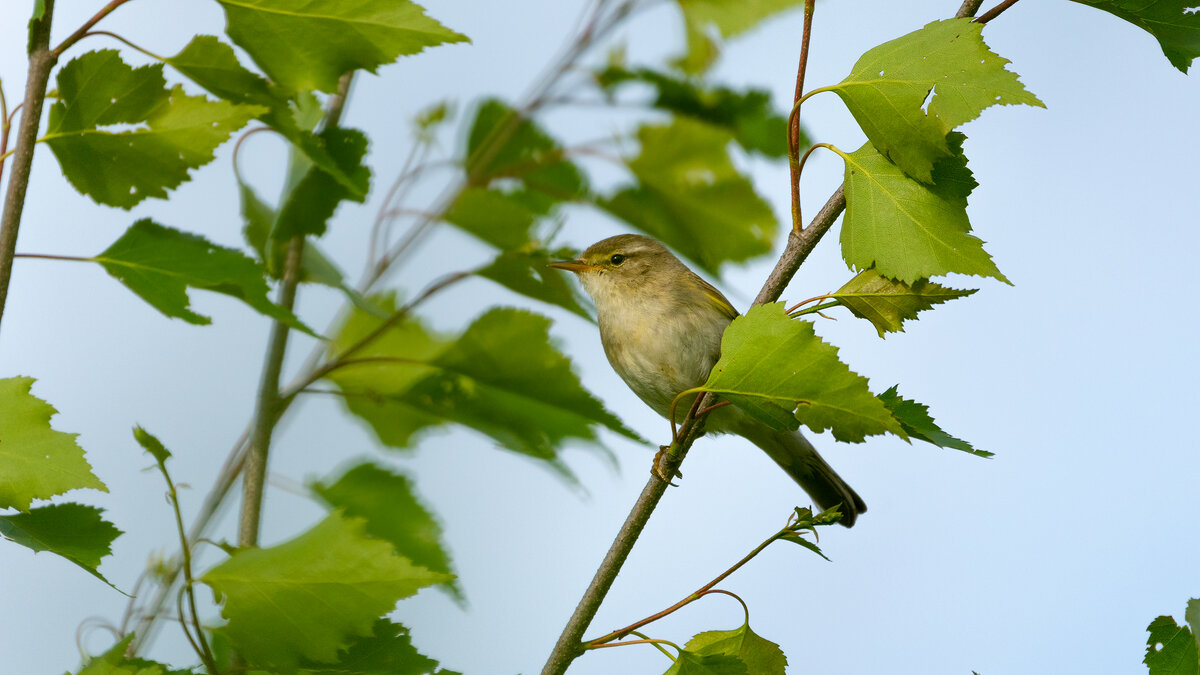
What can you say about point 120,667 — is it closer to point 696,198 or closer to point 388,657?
point 388,657

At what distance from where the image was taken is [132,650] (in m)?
1.88

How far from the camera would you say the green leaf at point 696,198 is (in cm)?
257

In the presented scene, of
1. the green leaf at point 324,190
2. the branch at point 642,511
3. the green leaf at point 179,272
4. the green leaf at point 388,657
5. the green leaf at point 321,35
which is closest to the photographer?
the branch at point 642,511

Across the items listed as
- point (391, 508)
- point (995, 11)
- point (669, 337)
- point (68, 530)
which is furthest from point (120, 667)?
point (669, 337)

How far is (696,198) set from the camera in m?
2.61

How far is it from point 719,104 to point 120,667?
1817 millimetres

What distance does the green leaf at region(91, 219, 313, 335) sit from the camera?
181cm

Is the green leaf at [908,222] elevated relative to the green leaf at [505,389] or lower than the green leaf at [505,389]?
lower

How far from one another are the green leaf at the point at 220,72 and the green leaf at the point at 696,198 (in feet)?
3.30

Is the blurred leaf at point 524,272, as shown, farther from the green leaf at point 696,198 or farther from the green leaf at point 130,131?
the green leaf at point 130,131

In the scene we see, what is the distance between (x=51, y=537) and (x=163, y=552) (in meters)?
0.86

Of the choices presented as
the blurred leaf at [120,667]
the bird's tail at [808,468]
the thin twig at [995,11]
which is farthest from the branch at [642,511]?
the bird's tail at [808,468]

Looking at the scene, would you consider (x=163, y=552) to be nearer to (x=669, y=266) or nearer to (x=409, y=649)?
(x=409, y=649)

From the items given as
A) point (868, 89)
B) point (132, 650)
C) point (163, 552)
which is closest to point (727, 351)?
point (868, 89)
